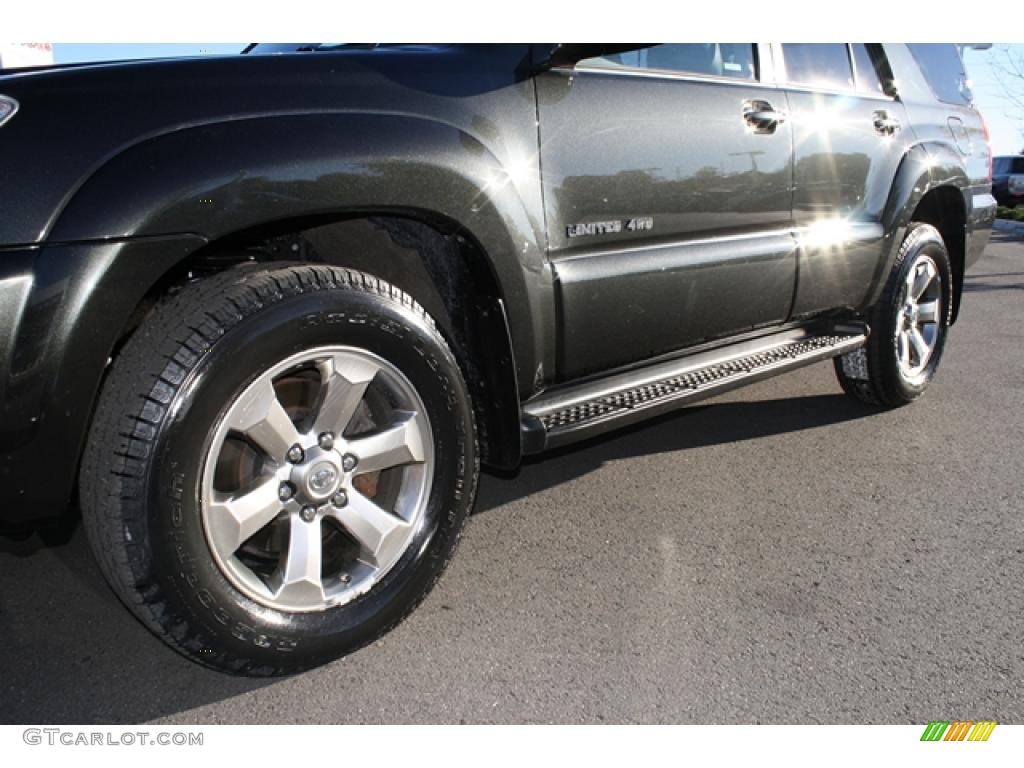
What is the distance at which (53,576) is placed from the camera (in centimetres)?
279

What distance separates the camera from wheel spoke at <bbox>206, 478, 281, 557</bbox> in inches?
81.5

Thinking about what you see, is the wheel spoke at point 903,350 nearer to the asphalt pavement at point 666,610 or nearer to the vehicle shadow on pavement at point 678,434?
the vehicle shadow on pavement at point 678,434

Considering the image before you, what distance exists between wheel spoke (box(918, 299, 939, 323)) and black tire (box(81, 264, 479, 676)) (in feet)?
10.2

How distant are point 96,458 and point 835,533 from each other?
2.26 m

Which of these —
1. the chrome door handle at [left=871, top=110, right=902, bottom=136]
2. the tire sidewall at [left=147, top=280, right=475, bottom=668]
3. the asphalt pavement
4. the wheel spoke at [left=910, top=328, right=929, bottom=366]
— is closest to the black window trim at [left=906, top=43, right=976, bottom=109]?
the chrome door handle at [left=871, top=110, right=902, bottom=136]

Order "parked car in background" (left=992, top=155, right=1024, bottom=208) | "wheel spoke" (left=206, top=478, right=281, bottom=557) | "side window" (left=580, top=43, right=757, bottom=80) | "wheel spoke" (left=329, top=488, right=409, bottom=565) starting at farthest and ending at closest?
"parked car in background" (left=992, top=155, right=1024, bottom=208) < "side window" (left=580, top=43, right=757, bottom=80) < "wheel spoke" (left=329, top=488, right=409, bottom=565) < "wheel spoke" (left=206, top=478, right=281, bottom=557)

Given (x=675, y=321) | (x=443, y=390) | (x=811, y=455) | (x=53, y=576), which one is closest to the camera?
(x=443, y=390)

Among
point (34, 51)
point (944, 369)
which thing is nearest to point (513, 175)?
point (34, 51)

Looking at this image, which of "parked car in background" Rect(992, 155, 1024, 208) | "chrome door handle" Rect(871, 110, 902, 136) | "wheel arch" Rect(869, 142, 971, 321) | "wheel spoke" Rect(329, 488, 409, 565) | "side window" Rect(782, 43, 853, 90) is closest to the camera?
"wheel spoke" Rect(329, 488, 409, 565)

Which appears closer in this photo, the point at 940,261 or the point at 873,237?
the point at 873,237

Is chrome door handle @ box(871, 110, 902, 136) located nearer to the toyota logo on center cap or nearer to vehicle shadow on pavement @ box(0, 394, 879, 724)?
vehicle shadow on pavement @ box(0, 394, 879, 724)

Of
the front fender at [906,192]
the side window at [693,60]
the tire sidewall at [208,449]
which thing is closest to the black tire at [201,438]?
the tire sidewall at [208,449]

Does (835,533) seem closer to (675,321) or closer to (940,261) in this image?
(675,321)

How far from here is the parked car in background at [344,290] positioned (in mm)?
1886
